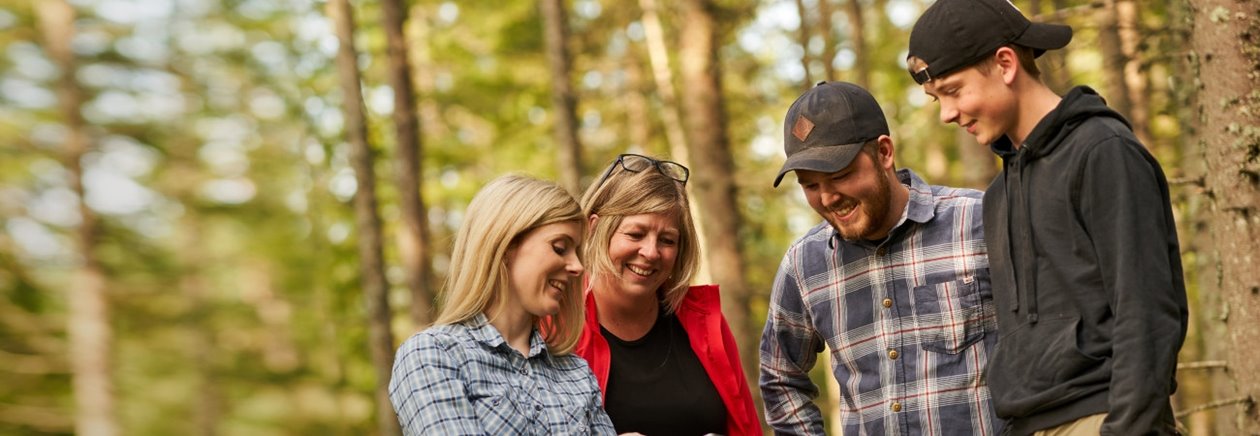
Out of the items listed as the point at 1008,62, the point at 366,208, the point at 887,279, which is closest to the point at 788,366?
the point at 887,279

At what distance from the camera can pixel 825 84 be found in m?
3.79

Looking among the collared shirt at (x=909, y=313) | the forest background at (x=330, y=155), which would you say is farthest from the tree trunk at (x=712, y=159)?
the collared shirt at (x=909, y=313)

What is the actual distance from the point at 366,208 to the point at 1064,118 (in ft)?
35.6

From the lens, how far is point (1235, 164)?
4633mm

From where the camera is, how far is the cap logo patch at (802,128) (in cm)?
367

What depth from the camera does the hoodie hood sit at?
3.04 m

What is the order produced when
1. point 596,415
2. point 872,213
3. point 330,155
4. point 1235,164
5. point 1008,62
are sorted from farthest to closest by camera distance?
point 330,155 < point 1235,164 < point 872,213 < point 596,415 < point 1008,62

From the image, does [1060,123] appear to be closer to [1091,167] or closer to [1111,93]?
[1091,167]

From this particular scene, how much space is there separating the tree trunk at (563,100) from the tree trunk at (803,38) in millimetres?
2647

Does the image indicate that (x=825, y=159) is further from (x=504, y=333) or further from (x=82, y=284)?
(x=82, y=284)

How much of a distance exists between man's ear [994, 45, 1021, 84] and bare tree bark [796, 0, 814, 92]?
9.91 meters

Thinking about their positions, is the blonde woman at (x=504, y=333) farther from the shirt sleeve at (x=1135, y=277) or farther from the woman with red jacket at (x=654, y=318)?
the shirt sleeve at (x=1135, y=277)

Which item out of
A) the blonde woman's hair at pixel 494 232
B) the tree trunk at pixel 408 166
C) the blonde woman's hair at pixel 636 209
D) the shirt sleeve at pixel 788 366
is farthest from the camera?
the tree trunk at pixel 408 166

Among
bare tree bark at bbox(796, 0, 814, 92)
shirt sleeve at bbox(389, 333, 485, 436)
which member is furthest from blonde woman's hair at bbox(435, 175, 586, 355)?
bare tree bark at bbox(796, 0, 814, 92)
